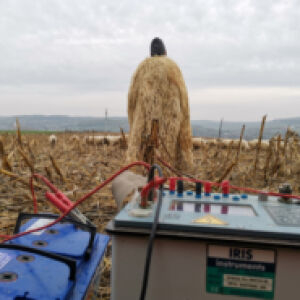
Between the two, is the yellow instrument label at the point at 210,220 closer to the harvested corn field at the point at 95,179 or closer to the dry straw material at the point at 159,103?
the harvested corn field at the point at 95,179

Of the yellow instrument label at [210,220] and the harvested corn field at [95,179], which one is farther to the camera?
the harvested corn field at [95,179]

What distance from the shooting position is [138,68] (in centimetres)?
406

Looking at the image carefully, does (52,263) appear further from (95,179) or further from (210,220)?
(95,179)

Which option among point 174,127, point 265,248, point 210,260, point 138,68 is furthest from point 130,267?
point 138,68

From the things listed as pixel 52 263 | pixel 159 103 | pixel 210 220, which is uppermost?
pixel 159 103

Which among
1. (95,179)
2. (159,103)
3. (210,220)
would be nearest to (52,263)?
(210,220)

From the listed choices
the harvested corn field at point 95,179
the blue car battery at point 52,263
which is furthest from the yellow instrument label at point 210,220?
the harvested corn field at point 95,179

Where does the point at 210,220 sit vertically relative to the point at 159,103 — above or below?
below

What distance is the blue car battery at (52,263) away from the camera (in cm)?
91

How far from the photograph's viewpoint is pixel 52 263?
105cm

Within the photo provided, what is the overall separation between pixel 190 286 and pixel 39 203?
2.00 m

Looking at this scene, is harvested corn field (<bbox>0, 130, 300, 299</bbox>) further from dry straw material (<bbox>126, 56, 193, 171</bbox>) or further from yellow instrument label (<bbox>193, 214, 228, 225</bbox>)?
yellow instrument label (<bbox>193, 214, 228, 225</bbox>)

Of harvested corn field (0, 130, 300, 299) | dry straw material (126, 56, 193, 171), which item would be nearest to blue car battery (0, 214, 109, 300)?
harvested corn field (0, 130, 300, 299)

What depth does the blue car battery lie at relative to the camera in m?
0.91
